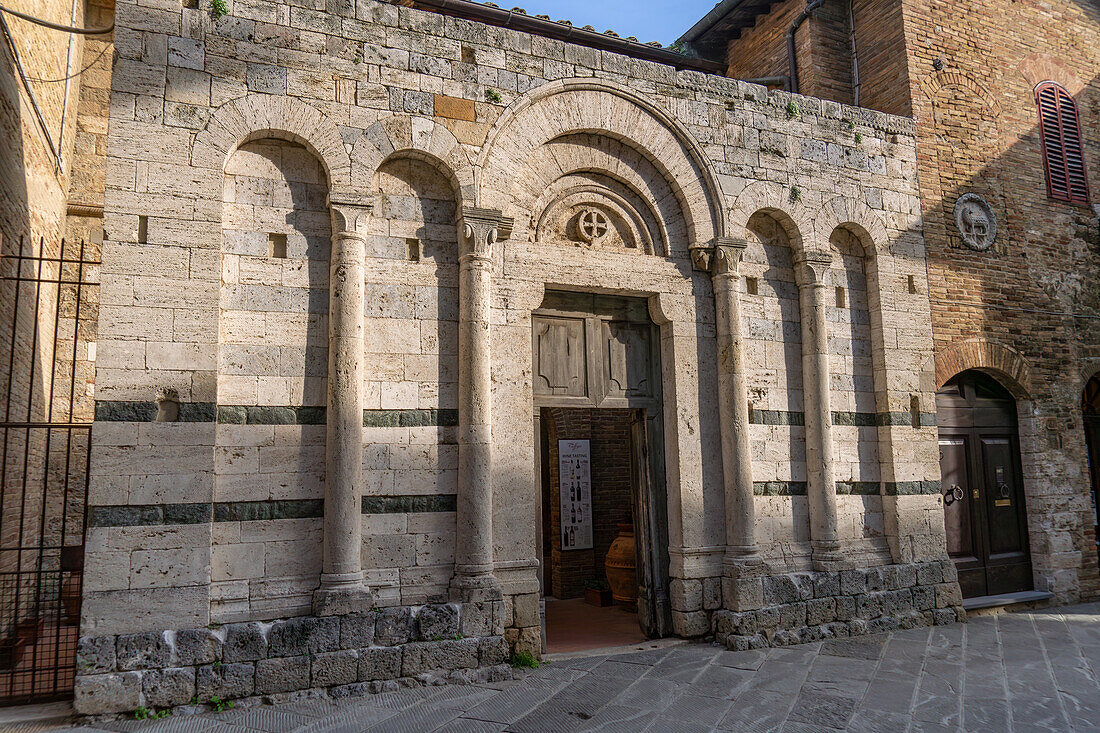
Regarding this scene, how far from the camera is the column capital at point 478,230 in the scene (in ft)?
20.9

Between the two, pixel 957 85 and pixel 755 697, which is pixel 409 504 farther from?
pixel 957 85

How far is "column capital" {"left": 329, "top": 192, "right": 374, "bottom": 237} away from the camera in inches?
237

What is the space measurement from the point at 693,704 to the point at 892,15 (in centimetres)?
870

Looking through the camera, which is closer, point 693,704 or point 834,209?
point 693,704

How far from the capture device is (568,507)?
10516 millimetres

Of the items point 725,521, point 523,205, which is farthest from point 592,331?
point 725,521

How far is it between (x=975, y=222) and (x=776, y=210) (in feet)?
10.1

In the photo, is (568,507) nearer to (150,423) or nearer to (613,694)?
(613,694)

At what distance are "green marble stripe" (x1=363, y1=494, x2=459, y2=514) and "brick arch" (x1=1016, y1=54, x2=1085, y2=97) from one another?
31.1ft

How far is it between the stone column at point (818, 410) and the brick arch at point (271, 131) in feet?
15.7

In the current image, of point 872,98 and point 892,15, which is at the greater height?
point 892,15

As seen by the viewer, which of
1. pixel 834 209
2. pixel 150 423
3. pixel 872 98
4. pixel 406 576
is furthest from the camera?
pixel 872 98

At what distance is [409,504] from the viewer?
6.03 meters

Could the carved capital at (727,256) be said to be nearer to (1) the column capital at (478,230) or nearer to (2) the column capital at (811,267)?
(2) the column capital at (811,267)
